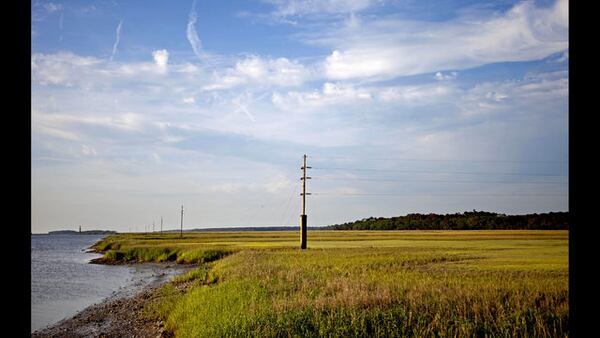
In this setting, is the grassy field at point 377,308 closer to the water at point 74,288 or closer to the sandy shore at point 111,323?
the sandy shore at point 111,323

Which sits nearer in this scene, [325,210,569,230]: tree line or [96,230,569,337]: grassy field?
[96,230,569,337]: grassy field

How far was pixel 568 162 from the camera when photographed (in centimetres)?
183

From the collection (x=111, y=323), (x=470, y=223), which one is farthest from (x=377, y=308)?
(x=470, y=223)

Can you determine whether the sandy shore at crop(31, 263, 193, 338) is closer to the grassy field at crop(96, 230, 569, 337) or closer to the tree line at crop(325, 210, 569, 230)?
the grassy field at crop(96, 230, 569, 337)

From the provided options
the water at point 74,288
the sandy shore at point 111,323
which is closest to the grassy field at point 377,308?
the sandy shore at point 111,323

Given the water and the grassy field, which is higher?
the grassy field

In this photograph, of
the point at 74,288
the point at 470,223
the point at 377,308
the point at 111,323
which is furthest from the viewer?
the point at 470,223

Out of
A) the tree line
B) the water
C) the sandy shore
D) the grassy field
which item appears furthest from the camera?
the tree line

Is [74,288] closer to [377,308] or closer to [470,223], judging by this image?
[377,308]

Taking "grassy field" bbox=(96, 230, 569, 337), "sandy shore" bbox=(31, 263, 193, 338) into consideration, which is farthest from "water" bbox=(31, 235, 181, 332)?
"grassy field" bbox=(96, 230, 569, 337)

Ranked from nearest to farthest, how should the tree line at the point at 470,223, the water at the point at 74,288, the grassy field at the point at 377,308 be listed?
1. the grassy field at the point at 377,308
2. the water at the point at 74,288
3. the tree line at the point at 470,223

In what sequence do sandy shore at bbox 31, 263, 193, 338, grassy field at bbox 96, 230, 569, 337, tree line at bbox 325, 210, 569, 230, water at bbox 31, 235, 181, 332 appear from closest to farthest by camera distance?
grassy field at bbox 96, 230, 569, 337
sandy shore at bbox 31, 263, 193, 338
water at bbox 31, 235, 181, 332
tree line at bbox 325, 210, 569, 230

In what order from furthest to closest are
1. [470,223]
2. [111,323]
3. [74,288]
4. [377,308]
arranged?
[470,223], [74,288], [111,323], [377,308]
